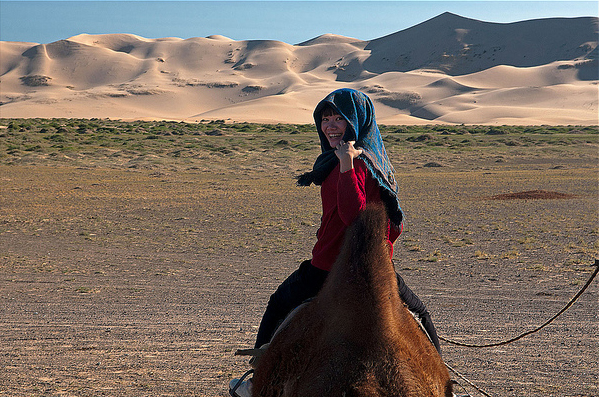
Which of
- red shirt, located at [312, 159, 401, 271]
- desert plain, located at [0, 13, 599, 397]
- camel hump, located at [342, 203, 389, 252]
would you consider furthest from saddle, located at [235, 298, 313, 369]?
desert plain, located at [0, 13, 599, 397]

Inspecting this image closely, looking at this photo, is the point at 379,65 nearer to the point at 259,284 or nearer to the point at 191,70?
the point at 191,70

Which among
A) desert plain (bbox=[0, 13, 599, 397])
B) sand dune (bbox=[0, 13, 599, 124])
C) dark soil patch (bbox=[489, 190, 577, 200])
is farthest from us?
sand dune (bbox=[0, 13, 599, 124])

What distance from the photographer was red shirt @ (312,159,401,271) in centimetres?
259

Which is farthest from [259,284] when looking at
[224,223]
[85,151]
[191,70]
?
[191,70]

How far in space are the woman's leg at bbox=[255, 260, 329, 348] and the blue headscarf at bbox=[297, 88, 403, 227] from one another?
45cm

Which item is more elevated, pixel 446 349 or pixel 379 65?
pixel 379 65

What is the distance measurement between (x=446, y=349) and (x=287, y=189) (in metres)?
16.8

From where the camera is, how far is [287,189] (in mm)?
23234

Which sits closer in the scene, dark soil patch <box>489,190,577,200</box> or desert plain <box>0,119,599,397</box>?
desert plain <box>0,119,599,397</box>

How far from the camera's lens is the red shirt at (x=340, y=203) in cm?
259

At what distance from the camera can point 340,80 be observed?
177500mm

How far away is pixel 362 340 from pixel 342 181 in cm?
68

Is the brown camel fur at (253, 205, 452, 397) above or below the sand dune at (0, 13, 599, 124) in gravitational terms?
below

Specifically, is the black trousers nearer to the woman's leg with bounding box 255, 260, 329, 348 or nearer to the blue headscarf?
the woman's leg with bounding box 255, 260, 329, 348
